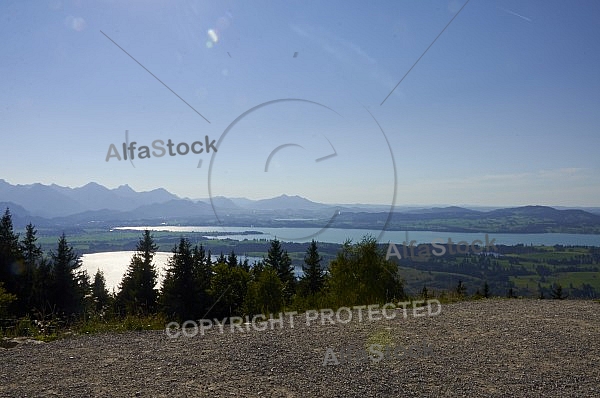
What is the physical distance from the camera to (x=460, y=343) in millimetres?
7312

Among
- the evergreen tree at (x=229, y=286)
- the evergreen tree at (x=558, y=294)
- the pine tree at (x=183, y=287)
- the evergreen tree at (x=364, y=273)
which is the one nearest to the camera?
the evergreen tree at (x=364, y=273)

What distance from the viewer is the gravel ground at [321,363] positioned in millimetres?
5281

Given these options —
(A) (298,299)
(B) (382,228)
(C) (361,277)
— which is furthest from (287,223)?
(C) (361,277)

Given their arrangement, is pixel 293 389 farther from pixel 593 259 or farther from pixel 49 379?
pixel 593 259

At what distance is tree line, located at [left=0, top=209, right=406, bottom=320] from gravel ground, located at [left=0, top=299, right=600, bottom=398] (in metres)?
3.33

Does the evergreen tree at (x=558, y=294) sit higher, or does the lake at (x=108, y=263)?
the evergreen tree at (x=558, y=294)

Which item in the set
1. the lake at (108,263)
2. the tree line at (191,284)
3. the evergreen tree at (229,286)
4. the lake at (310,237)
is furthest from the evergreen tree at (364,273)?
the lake at (108,263)

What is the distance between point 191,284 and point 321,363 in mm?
32383

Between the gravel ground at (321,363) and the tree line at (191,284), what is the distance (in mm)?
3329

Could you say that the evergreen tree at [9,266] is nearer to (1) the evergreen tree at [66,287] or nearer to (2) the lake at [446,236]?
(1) the evergreen tree at [66,287]

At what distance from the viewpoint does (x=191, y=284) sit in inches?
1435

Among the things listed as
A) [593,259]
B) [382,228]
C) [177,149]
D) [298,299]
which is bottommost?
[593,259]

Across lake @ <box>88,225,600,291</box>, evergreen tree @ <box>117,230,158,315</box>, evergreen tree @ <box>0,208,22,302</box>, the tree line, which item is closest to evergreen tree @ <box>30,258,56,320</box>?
the tree line

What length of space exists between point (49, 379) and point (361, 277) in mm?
11328
